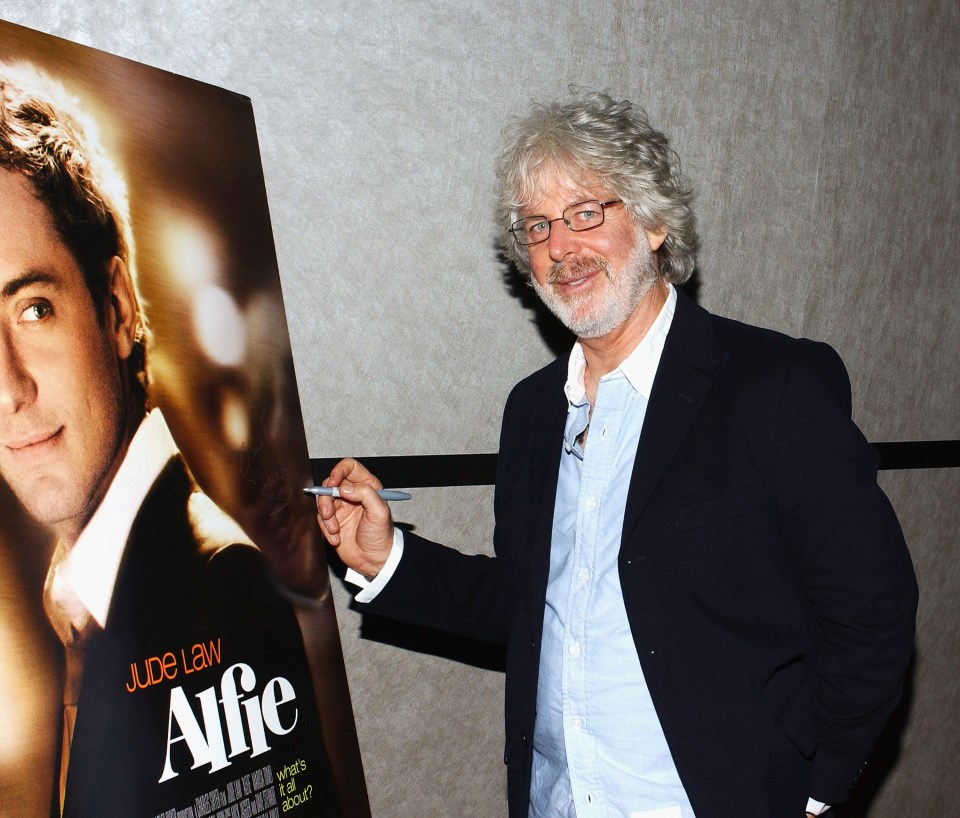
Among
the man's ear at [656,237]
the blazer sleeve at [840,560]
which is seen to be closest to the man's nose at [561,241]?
the man's ear at [656,237]

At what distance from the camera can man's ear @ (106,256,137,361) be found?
1.22 m

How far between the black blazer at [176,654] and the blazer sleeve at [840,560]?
0.80m

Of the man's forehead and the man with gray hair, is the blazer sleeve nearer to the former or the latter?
the man with gray hair

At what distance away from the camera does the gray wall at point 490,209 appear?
1799mm

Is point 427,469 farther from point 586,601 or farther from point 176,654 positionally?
point 176,654

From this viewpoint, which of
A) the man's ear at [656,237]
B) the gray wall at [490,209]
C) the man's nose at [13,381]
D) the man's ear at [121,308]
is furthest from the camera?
the gray wall at [490,209]

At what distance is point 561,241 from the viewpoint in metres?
1.56

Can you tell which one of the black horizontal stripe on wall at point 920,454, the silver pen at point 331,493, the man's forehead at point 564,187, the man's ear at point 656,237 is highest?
the man's forehead at point 564,187

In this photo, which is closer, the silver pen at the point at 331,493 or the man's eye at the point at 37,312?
the man's eye at the point at 37,312

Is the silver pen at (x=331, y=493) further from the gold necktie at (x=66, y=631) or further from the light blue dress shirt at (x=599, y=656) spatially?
the gold necktie at (x=66, y=631)

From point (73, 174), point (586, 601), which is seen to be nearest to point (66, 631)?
point (73, 174)

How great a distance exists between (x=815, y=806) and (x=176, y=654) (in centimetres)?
103

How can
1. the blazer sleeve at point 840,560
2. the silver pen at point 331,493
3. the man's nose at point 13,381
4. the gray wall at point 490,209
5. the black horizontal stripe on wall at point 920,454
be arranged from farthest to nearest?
1. the black horizontal stripe on wall at point 920,454
2. the gray wall at point 490,209
3. the silver pen at point 331,493
4. the blazer sleeve at point 840,560
5. the man's nose at point 13,381

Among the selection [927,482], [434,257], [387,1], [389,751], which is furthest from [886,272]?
[389,751]
